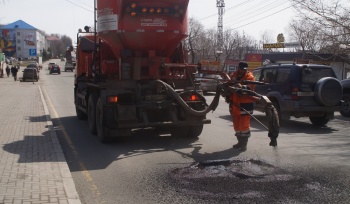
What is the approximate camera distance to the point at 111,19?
925 centimetres

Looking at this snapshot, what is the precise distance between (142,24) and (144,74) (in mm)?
1245

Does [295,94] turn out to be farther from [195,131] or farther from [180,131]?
[180,131]

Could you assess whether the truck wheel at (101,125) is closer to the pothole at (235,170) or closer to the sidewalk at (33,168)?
the sidewalk at (33,168)

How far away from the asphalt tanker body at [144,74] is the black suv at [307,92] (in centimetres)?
336

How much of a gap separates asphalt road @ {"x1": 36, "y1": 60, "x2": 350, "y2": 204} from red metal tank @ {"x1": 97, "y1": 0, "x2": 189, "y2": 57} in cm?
232

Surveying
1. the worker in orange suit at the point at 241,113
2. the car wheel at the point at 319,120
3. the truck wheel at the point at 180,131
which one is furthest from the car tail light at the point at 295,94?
the truck wheel at the point at 180,131

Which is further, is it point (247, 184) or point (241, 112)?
point (241, 112)

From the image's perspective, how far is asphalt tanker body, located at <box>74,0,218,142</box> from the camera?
9.02 metres

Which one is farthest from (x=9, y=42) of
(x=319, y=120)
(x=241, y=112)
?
(x=241, y=112)

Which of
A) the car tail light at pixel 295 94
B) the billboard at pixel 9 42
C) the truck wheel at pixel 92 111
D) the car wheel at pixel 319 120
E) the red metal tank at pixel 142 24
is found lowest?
the car wheel at pixel 319 120

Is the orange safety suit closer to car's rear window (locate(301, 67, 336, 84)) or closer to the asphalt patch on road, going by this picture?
the asphalt patch on road

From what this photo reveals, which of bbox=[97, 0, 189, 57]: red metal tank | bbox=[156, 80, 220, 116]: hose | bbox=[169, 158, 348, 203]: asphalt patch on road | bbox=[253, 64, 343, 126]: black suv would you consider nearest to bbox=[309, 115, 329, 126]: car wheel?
bbox=[253, 64, 343, 126]: black suv

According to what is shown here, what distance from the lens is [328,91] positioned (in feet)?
37.7

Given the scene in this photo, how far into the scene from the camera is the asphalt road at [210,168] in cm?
546
